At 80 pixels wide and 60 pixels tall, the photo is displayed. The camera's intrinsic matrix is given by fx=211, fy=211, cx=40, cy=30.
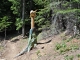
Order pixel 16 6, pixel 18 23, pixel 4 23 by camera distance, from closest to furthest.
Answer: pixel 18 23 < pixel 4 23 < pixel 16 6

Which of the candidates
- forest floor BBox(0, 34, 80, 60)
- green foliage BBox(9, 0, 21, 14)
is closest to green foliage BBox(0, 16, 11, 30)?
green foliage BBox(9, 0, 21, 14)

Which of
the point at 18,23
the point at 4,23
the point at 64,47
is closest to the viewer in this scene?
the point at 64,47

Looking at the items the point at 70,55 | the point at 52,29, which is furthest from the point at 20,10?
the point at 70,55

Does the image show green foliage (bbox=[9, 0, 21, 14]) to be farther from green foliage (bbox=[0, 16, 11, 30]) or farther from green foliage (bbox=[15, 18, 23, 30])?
green foliage (bbox=[0, 16, 11, 30])

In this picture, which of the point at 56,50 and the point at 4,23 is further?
the point at 4,23

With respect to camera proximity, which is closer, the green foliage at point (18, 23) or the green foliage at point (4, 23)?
the green foliage at point (18, 23)

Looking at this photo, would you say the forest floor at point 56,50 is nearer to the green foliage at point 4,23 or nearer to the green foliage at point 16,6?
the green foliage at point 4,23

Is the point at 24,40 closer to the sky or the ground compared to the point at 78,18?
closer to the ground

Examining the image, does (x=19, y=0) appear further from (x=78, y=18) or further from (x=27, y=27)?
(x=78, y=18)

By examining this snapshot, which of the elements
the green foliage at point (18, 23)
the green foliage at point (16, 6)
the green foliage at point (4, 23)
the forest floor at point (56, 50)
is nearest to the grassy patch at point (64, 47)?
the forest floor at point (56, 50)

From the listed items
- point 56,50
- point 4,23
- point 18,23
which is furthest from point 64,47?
point 4,23

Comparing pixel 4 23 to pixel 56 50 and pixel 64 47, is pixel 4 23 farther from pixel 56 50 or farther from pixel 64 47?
pixel 64 47

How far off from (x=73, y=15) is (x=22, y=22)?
7989 millimetres

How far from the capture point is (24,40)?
19562 millimetres
